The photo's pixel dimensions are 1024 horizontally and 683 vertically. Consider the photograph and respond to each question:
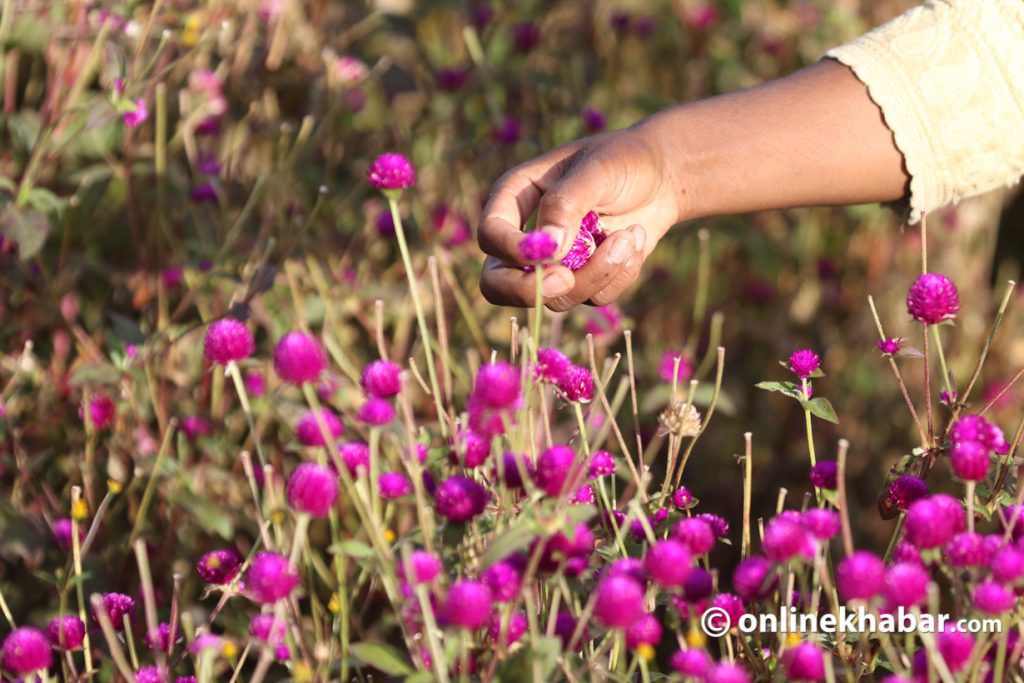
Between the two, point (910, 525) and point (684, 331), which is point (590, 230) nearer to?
point (910, 525)

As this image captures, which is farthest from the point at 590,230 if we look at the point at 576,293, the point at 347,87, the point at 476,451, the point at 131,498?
the point at 347,87

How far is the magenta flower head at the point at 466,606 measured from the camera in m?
0.78

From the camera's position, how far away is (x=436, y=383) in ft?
3.47

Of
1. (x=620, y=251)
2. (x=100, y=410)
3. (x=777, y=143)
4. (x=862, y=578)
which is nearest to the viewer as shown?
(x=862, y=578)

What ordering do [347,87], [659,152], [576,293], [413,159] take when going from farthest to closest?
1. [413,159]
2. [347,87]
3. [659,152]
4. [576,293]

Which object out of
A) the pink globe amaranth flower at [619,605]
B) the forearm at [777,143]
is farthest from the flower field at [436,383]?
the forearm at [777,143]

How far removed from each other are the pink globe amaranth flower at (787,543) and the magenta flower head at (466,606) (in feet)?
0.62

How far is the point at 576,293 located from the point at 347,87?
936mm

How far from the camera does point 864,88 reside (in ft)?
4.38

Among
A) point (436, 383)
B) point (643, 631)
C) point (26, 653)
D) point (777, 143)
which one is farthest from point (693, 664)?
point (777, 143)

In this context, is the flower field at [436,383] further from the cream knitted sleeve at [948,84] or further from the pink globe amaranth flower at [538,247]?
the cream knitted sleeve at [948,84]

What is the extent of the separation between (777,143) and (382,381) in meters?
0.62

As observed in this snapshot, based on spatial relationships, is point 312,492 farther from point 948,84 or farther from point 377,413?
point 948,84

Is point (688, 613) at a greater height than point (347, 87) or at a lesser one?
lesser
